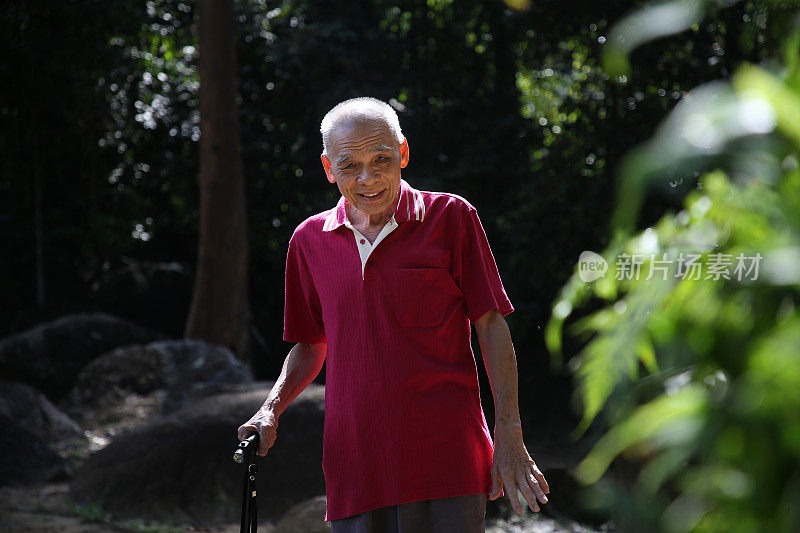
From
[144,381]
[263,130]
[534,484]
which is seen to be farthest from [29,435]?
[534,484]

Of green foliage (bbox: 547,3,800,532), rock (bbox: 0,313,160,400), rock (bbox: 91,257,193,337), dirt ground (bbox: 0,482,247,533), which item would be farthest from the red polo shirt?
rock (bbox: 91,257,193,337)

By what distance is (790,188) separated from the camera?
657mm

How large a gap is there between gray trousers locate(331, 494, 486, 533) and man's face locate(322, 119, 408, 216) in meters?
0.79

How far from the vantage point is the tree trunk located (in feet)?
33.1

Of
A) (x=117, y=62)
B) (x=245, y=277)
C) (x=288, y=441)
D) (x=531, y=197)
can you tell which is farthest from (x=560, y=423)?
(x=117, y=62)

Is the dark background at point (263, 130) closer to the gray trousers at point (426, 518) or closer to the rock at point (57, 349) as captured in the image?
the rock at point (57, 349)

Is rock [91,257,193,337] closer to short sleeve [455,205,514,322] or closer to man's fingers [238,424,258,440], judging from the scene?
man's fingers [238,424,258,440]

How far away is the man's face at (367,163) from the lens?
2537 mm

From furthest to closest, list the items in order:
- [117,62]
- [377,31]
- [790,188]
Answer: [377,31], [117,62], [790,188]

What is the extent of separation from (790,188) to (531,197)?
9971mm

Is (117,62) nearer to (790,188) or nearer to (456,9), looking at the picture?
(456,9)

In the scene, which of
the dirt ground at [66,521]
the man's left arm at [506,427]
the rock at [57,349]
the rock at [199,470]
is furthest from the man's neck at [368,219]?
the rock at [57,349]

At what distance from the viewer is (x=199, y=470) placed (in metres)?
6.36

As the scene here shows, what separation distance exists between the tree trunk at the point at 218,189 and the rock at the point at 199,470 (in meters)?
3.48
